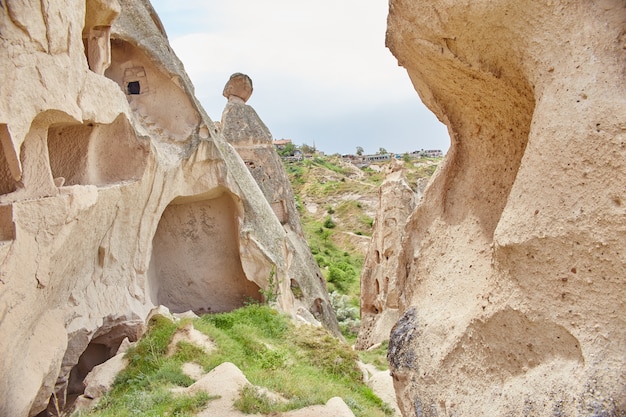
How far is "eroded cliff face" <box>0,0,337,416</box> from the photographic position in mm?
3793

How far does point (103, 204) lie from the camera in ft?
17.3

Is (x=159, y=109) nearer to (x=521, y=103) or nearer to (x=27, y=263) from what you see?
(x=27, y=263)

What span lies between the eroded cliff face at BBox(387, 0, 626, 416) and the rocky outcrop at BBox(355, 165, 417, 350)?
822cm

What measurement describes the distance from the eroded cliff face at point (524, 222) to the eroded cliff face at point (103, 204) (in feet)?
9.19

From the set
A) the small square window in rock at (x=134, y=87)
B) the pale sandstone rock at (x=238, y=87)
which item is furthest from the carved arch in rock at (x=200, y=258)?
the pale sandstone rock at (x=238, y=87)

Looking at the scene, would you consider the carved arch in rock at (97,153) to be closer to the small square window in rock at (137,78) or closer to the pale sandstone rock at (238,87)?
the small square window in rock at (137,78)

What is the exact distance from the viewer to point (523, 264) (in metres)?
1.91

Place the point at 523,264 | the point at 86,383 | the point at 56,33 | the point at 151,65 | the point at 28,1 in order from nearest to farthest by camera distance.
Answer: the point at 523,264 < the point at 28,1 < the point at 56,33 < the point at 86,383 < the point at 151,65

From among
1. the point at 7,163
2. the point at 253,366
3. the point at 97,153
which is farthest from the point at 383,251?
the point at 7,163

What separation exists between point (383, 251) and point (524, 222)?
9.56 meters

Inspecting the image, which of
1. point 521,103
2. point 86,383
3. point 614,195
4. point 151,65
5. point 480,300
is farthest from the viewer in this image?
point 151,65

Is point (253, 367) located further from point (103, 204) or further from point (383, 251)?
point (383, 251)

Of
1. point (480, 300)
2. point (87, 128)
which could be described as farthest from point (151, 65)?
point (480, 300)

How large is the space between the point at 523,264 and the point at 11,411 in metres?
3.76
